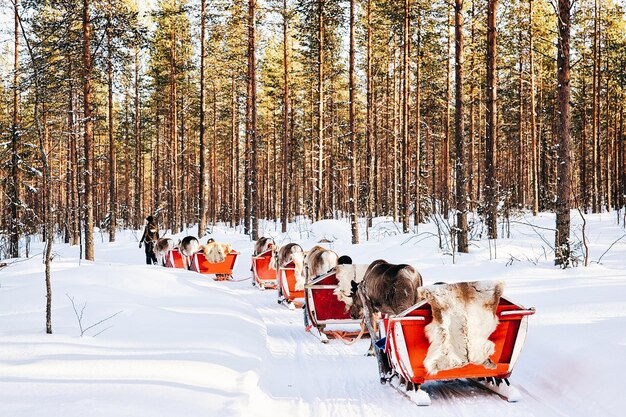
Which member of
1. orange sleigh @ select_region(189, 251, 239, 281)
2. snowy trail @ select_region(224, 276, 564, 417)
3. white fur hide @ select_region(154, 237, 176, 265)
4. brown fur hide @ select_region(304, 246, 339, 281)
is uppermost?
brown fur hide @ select_region(304, 246, 339, 281)

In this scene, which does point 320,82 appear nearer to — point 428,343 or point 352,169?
point 352,169

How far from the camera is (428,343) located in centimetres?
505

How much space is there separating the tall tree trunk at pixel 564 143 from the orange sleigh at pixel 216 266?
390 inches

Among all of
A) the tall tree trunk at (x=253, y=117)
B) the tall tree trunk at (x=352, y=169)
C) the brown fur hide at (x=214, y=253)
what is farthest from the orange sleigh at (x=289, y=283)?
the tall tree trunk at (x=253, y=117)

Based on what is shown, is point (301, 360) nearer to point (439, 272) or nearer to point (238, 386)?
point (238, 386)

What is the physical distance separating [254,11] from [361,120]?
88.2 feet

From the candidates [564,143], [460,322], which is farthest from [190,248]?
[460,322]

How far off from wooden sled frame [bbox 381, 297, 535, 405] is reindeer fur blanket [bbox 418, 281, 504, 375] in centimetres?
7

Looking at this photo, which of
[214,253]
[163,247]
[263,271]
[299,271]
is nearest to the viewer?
[299,271]

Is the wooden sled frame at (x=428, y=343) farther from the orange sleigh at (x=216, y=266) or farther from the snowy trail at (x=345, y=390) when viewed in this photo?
the orange sleigh at (x=216, y=266)

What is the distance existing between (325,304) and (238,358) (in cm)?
246

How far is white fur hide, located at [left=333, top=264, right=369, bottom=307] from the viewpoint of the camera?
8438 millimetres

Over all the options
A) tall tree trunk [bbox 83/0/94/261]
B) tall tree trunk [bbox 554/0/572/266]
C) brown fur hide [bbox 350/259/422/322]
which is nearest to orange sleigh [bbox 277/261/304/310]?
brown fur hide [bbox 350/259/422/322]

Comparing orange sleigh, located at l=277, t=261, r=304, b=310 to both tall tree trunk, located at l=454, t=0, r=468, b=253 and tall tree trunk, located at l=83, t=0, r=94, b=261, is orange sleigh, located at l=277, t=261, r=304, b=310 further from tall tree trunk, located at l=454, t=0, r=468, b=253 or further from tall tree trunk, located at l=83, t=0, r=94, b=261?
tall tree trunk, located at l=83, t=0, r=94, b=261
